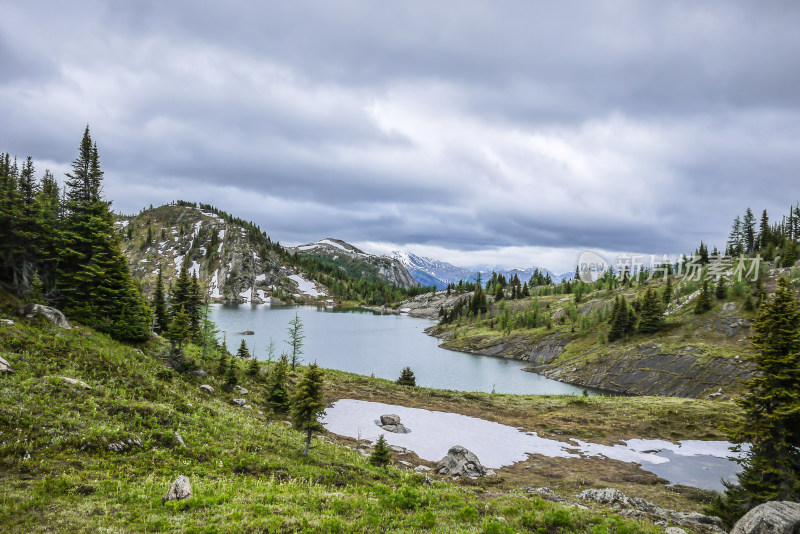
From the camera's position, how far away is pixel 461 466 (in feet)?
86.0

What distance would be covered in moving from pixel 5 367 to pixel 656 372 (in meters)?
97.9

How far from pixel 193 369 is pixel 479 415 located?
3209 centimetres

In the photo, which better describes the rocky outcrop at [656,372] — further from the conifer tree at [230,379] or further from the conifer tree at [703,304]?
the conifer tree at [230,379]

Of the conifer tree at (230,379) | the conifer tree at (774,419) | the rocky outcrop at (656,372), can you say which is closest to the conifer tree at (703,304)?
the rocky outcrop at (656,372)

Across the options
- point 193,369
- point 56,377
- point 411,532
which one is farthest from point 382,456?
point 193,369

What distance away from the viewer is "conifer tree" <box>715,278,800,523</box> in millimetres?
18106

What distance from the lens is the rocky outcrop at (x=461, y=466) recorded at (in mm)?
25844

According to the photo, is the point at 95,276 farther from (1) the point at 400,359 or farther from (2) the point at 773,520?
(1) the point at 400,359

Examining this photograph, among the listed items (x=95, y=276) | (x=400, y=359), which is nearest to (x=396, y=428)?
(x=95, y=276)

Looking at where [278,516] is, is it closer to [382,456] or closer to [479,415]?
[382,456]

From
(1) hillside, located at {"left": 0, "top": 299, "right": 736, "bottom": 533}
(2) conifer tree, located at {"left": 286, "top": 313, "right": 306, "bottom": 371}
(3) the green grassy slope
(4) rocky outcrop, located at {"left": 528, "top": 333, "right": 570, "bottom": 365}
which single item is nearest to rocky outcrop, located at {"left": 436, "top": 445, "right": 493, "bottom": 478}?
(1) hillside, located at {"left": 0, "top": 299, "right": 736, "bottom": 533}

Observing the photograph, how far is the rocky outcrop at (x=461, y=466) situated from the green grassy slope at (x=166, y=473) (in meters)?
4.90

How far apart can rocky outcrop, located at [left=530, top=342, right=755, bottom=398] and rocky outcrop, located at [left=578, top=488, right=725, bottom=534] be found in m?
59.3

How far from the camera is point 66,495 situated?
40.9 feet
